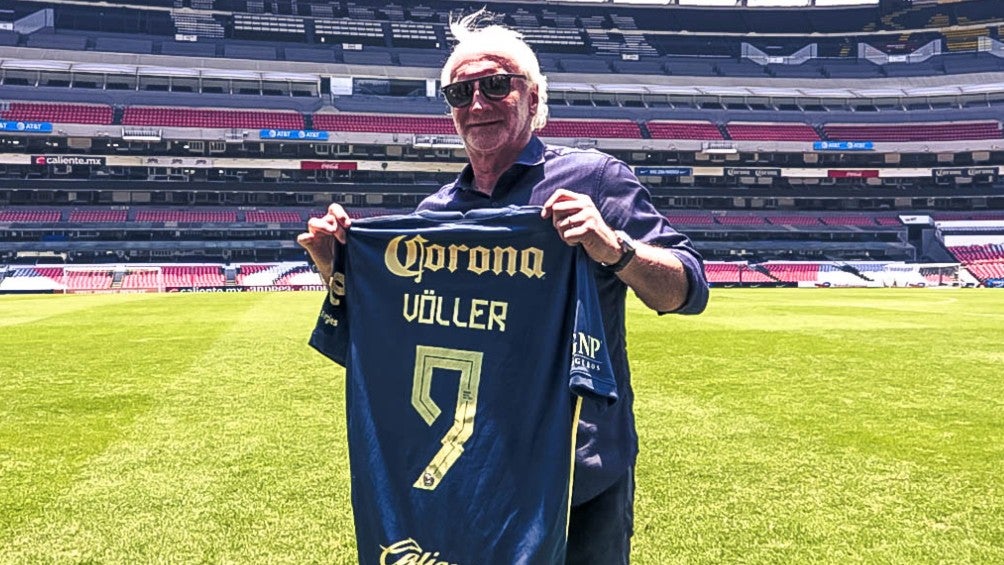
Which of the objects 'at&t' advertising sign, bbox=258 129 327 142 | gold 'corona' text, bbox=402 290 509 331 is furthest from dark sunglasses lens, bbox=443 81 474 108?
'at&t' advertising sign, bbox=258 129 327 142

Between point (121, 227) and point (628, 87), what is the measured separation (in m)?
40.1

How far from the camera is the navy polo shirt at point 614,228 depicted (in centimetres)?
228

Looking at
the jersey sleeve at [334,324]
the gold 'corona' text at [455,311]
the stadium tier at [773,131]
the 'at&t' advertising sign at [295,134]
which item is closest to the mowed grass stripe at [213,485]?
the jersey sleeve at [334,324]

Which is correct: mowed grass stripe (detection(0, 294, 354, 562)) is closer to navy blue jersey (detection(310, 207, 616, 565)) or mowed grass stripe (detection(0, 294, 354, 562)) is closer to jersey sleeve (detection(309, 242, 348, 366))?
jersey sleeve (detection(309, 242, 348, 366))

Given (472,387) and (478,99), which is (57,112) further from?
(472,387)

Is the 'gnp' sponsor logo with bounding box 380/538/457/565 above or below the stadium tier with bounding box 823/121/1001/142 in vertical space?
below

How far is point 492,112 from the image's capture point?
245 cm

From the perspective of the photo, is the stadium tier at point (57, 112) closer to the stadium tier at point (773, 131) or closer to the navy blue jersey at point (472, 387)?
the stadium tier at point (773, 131)

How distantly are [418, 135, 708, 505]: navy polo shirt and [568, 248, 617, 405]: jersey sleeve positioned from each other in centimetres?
10

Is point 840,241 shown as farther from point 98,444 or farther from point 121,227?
point 98,444

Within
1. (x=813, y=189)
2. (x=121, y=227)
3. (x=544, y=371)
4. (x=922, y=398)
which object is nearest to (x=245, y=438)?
(x=544, y=371)

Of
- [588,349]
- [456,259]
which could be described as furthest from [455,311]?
[588,349]

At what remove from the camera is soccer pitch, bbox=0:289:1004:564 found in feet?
13.1

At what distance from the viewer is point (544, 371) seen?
7.46 ft
